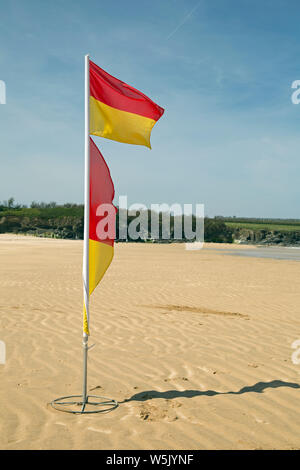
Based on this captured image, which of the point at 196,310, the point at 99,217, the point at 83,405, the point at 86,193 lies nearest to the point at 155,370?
the point at 83,405

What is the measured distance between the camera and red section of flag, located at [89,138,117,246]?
15.5 feet

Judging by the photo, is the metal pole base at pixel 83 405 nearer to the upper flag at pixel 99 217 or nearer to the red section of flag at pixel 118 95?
the upper flag at pixel 99 217

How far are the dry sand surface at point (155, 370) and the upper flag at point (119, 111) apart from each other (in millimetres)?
3187

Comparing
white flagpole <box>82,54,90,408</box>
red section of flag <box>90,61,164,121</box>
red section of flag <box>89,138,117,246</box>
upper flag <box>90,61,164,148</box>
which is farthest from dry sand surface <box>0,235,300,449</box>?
red section of flag <box>90,61,164,121</box>

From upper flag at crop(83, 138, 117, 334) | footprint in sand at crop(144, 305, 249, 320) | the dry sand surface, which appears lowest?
footprint in sand at crop(144, 305, 249, 320)

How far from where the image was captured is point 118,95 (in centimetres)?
504

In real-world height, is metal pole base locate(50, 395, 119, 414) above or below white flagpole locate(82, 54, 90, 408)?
below

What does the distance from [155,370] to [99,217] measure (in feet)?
8.55

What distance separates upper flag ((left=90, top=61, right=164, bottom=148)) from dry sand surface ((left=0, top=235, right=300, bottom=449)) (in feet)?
10.5

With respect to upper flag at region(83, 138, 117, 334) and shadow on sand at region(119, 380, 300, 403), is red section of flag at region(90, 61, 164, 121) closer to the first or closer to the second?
upper flag at region(83, 138, 117, 334)

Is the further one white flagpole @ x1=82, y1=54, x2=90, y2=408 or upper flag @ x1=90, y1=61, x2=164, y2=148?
upper flag @ x1=90, y1=61, x2=164, y2=148

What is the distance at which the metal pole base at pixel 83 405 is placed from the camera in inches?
178
